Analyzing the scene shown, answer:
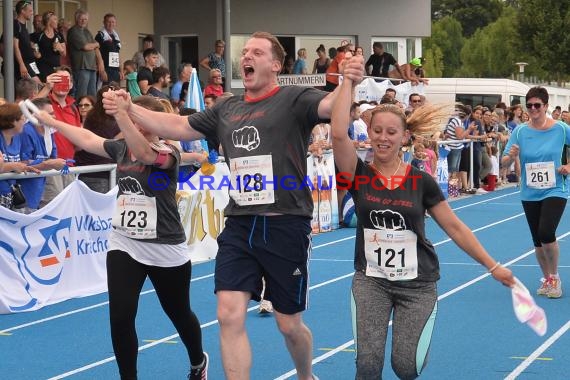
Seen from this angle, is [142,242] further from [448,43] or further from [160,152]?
[448,43]

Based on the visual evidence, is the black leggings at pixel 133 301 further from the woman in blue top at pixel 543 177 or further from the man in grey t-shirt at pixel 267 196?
the woman in blue top at pixel 543 177

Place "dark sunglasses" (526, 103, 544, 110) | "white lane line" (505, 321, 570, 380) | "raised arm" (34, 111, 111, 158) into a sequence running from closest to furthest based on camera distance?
1. "raised arm" (34, 111, 111, 158)
2. "white lane line" (505, 321, 570, 380)
3. "dark sunglasses" (526, 103, 544, 110)

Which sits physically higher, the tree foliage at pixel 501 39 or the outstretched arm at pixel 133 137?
the tree foliage at pixel 501 39

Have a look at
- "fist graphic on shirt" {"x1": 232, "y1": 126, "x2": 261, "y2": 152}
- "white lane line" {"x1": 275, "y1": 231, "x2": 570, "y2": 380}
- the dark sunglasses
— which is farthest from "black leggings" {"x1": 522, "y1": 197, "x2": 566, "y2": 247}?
"fist graphic on shirt" {"x1": 232, "y1": 126, "x2": 261, "y2": 152}

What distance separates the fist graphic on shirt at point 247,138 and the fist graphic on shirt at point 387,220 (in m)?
0.76

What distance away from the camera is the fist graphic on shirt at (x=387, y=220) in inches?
244

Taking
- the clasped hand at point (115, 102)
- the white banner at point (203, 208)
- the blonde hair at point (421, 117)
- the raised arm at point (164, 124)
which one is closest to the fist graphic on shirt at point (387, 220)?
the blonde hair at point (421, 117)

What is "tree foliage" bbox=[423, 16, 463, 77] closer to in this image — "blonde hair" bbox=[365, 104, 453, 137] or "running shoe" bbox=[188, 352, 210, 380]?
"running shoe" bbox=[188, 352, 210, 380]

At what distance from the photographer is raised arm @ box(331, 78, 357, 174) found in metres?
5.83

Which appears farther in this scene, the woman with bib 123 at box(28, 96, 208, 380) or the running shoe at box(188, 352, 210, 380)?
the running shoe at box(188, 352, 210, 380)

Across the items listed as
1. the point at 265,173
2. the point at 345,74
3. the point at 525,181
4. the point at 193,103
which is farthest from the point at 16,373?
the point at 193,103

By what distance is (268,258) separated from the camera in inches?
246

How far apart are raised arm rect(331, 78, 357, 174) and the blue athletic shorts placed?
42 cm

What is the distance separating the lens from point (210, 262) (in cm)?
1382
